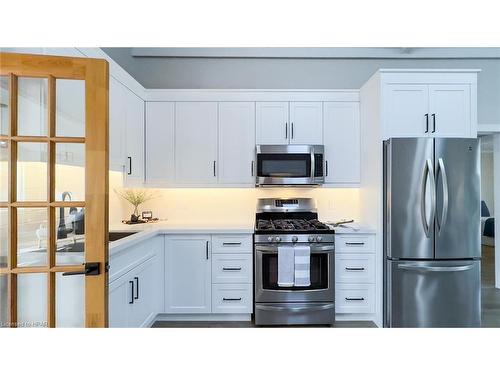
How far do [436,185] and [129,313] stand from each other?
2.74 metres

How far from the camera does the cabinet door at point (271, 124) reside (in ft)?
10.7

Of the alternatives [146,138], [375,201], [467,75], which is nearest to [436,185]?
[375,201]

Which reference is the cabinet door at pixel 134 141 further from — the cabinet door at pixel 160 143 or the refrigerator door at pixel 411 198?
the refrigerator door at pixel 411 198

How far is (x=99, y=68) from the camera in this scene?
160cm

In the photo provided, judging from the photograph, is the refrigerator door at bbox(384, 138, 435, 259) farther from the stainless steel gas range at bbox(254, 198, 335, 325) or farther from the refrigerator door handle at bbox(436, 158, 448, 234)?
the stainless steel gas range at bbox(254, 198, 335, 325)

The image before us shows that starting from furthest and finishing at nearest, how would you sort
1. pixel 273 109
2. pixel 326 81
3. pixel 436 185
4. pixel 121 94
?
pixel 326 81
pixel 273 109
pixel 121 94
pixel 436 185

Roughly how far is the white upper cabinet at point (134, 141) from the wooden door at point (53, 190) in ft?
4.16

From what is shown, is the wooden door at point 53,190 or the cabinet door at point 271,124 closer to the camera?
the wooden door at point 53,190

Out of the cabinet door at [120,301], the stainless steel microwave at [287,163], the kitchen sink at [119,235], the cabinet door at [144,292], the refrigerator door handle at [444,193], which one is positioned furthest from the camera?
the stainless steel microwave at [287,163]

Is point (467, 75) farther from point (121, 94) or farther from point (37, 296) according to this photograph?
point (37, 296)

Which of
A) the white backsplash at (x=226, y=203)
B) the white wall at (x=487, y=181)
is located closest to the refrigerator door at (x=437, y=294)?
the white backsplash at (x=226, y=203)

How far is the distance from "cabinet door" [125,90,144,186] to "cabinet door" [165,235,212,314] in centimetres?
76

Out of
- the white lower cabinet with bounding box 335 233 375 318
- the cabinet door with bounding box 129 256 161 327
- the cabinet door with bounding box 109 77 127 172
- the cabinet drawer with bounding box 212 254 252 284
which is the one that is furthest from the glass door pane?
the white lower cabinet with bounding box 335 233 375 318
